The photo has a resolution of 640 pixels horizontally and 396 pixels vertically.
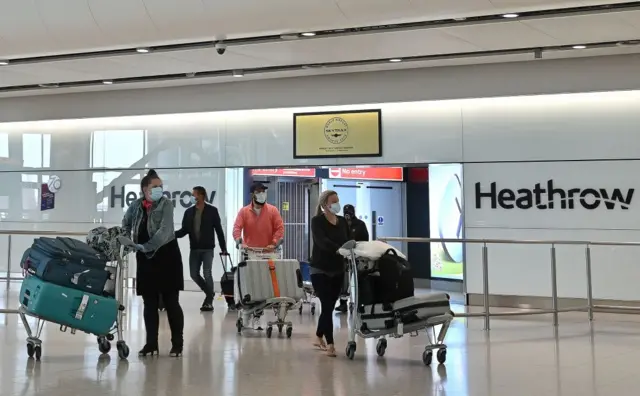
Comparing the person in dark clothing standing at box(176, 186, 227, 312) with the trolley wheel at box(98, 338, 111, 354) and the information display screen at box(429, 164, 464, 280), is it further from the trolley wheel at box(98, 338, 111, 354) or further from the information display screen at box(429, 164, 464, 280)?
the information display screen at box(429, 164, 464, 280)

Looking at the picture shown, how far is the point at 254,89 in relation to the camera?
12.1 meters

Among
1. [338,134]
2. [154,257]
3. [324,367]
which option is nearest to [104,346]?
[154,257]

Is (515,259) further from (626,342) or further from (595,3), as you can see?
(595,3)

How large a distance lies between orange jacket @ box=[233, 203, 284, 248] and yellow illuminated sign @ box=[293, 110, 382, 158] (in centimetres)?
341

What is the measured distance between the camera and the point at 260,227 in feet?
28.3

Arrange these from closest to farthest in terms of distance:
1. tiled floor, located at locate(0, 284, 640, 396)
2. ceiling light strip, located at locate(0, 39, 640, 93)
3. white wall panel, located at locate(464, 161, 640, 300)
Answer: tiled floor, located at locate(0, 284, 640, 396)
ceiling light strip, located at locate(0, 39, 640, 93)
white wall panel, located at locate(464, 161, 640, 300)

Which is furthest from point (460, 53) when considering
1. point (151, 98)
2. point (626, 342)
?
point (151, 98)

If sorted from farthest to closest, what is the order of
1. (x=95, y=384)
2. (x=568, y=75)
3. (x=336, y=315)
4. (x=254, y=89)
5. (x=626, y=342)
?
(x=254, y=89) < (x=568, y=75) < (x=336, y=315) < (x=626, y=342) < (x=95, y=384)

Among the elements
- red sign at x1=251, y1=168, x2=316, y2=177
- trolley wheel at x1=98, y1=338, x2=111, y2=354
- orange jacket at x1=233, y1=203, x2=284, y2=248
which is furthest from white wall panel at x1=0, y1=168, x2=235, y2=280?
trolley wheel at x1=98, y1=338, x2=111, y2=354

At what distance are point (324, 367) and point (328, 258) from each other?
0.98 metres

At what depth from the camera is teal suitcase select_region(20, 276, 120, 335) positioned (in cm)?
563

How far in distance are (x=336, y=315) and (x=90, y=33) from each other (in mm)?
4860

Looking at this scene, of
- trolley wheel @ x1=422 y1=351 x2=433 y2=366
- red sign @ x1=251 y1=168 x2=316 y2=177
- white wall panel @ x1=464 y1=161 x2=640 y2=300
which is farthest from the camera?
red sign @ x1=251 y1=168 x2=316 y2=177

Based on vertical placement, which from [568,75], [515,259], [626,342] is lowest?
[626,342]
